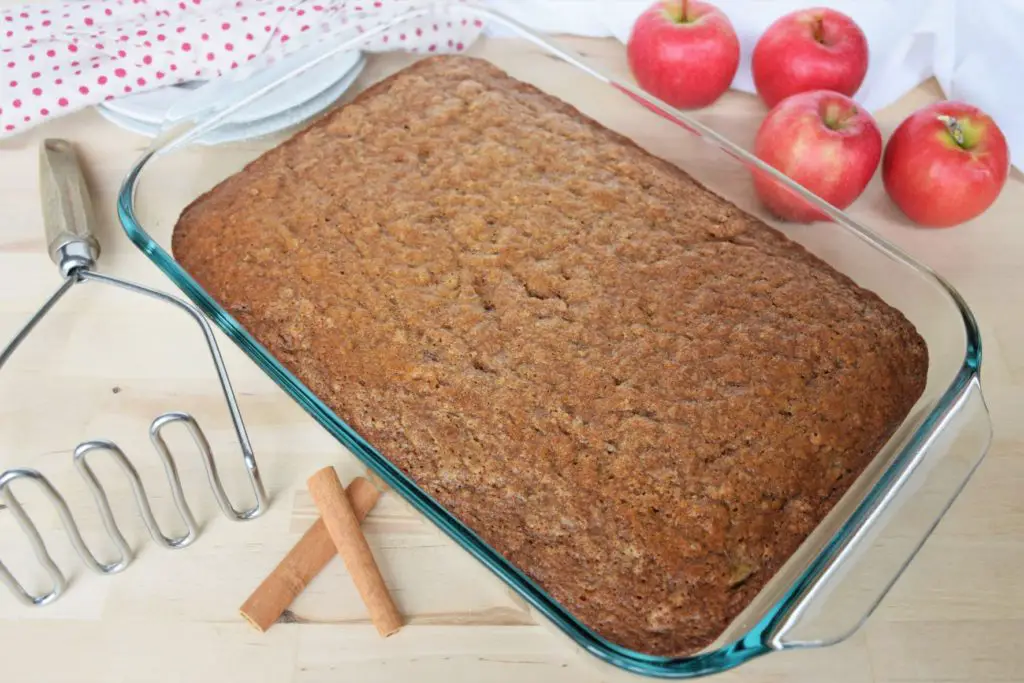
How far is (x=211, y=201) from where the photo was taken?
1.23m

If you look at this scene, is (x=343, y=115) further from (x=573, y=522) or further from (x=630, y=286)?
(x=573, y=522)

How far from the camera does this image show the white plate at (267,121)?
1.32 metres

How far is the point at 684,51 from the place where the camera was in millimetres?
1464

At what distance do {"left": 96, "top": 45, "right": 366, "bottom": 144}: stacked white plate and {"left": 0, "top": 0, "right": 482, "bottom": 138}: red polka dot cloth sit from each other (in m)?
0.03

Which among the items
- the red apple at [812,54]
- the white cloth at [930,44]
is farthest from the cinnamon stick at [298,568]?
the red apple at [812,54]

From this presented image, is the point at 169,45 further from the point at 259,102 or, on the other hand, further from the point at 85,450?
the point at 85,450

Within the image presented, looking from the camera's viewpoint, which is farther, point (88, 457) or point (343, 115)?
point (343, 115)

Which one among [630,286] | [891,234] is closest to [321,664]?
[630,286]

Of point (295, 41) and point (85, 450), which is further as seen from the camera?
point (295, 41)

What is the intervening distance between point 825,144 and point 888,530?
0.62m

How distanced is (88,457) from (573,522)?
681 millimetres

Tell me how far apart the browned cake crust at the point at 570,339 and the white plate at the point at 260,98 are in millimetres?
100

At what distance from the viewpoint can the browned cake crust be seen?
0.92 meters

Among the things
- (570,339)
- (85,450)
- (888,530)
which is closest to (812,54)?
(570,339)
